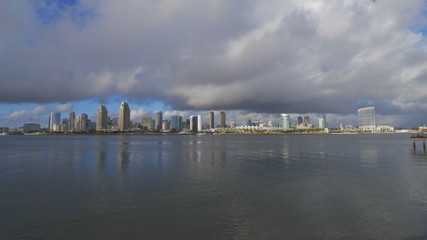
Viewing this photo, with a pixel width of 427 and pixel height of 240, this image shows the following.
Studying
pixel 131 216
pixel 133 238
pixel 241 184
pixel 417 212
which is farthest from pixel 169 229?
pixel 417 212

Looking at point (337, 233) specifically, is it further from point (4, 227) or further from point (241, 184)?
point (4, 227)

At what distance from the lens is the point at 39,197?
2228 cm

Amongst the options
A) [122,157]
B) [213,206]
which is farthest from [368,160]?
[122,157]

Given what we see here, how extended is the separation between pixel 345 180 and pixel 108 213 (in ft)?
84.7

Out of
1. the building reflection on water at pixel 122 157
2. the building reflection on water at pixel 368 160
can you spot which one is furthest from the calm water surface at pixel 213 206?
the building reflection on water at pixel 122 157

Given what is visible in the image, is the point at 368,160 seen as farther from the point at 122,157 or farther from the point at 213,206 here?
the point at 122,157

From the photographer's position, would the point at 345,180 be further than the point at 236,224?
Yes

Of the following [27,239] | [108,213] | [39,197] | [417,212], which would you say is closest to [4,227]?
[27,239]

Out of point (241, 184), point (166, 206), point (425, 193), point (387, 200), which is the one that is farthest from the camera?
point (241, 184)

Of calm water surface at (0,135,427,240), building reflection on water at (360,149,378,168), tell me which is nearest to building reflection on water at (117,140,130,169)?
calm water surface at (0,135,427,240)

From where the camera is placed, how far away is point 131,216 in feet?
56.7

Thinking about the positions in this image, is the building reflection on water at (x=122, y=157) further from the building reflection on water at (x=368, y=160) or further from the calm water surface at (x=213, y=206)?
the building reflection on water at (x=368, y=160)

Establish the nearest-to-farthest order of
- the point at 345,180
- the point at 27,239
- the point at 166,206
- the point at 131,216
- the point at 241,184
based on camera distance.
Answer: the point at 27,239 < the point at 131,216 < the point at 166,206 < the point at 241,184 < the point at 345,180

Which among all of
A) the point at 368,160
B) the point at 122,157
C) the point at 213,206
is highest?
the point at 122,157
